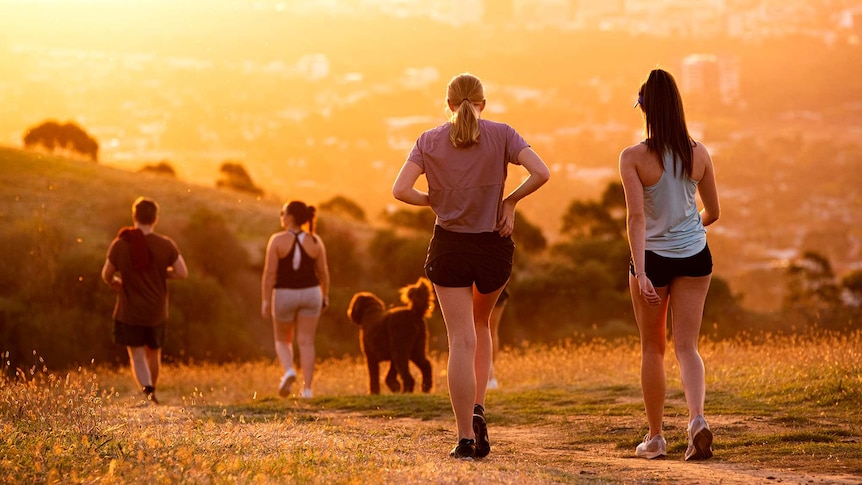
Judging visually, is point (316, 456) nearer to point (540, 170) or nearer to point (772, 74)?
point (540, 170)

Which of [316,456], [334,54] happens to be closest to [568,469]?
[316,456]

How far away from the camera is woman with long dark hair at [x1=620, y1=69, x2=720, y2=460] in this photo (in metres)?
6.20

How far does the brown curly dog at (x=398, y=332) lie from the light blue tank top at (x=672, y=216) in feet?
15.3

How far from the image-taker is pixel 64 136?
172 ft

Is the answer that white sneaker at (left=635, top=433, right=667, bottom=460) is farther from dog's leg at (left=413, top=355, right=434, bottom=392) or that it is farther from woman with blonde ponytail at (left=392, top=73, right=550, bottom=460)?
dog's leg at (left=413, top=355, right=434, bottom=392)

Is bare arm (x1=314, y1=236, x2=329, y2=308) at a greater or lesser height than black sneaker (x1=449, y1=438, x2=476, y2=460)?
greater

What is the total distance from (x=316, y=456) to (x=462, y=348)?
0.98 metres

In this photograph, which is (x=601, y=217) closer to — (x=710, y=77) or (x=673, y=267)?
(x=673, y=267)

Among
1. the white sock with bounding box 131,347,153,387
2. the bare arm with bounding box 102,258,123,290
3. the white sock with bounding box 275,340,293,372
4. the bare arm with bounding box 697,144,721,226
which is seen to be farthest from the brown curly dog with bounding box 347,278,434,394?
the bare arm with bounding box 697,144,721,226

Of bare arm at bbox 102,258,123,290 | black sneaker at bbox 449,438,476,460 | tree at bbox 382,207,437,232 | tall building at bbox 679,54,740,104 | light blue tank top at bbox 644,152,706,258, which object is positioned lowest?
black sneaker at bbox 449,438,476,460

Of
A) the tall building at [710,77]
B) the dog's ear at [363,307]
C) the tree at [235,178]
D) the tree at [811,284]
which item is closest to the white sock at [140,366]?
the dog's ear at [363,307]

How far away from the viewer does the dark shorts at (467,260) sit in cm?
619

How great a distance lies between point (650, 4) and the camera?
10888 centimetres

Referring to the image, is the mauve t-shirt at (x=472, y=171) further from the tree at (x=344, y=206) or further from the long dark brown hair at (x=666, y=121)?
the tree at (x=344, y=206)
